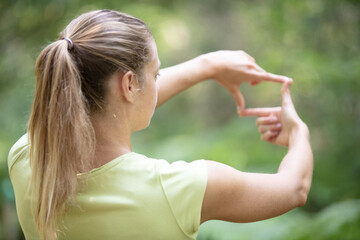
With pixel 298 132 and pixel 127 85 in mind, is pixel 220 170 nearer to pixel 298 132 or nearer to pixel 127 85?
pixel 127 85

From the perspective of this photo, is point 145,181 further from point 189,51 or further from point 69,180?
point 189,51

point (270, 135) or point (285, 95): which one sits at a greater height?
point (285, 95)

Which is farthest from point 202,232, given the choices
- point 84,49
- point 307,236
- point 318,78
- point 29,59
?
point 84,49

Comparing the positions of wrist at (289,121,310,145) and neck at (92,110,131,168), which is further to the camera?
wrist at (289,121,310,145)

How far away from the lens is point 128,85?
1245 millimetres

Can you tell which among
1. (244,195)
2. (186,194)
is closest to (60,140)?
(186,194)

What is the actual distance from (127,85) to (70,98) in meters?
0.16

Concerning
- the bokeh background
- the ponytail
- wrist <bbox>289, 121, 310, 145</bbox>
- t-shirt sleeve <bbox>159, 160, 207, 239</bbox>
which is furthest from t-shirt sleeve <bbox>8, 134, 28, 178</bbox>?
the bokeh background

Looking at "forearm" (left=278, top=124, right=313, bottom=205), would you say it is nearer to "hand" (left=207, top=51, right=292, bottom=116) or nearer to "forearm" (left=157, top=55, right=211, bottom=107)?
"hand" (left=207, top=51, right=292, bottom=116)

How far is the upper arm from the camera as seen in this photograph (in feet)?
3.90

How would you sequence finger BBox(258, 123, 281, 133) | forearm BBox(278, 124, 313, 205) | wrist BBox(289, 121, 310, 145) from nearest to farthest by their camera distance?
forearm BBox(278, 124, 313, 205)
wrist BBox(289, 121, 310, 145)
finger BBox(258, 123, 281, 133)

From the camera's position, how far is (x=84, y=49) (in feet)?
3.94

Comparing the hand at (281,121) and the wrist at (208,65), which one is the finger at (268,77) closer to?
the hand at (281,121)

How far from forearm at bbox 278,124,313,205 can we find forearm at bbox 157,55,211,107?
20.9 inches
